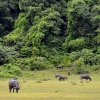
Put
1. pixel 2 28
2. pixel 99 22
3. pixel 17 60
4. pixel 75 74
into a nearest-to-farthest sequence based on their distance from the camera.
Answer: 1. pixel 75 74
2. pixel 17 60
3. pixel 99 22
4. pixel 2 28

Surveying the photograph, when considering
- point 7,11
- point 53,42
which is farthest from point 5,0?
point 53,42

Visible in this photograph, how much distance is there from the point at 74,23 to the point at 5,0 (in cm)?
1543

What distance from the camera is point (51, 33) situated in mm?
62281

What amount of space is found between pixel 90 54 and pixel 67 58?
3.63 m

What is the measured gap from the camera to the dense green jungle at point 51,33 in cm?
5575

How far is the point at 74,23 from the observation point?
204ft

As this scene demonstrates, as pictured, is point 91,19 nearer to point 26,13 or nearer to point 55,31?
point 55,31

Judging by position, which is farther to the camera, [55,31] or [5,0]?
[5,0]

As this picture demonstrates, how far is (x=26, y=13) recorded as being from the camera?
6700 cm

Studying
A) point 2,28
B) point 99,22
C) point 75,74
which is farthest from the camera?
point 2,28

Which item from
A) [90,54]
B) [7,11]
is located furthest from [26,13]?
[90,54]

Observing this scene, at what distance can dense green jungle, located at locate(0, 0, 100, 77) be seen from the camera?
55753mm

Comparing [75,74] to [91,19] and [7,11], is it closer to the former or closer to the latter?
[91,19]

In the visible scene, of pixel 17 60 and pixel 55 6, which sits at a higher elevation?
pixel 55 6
